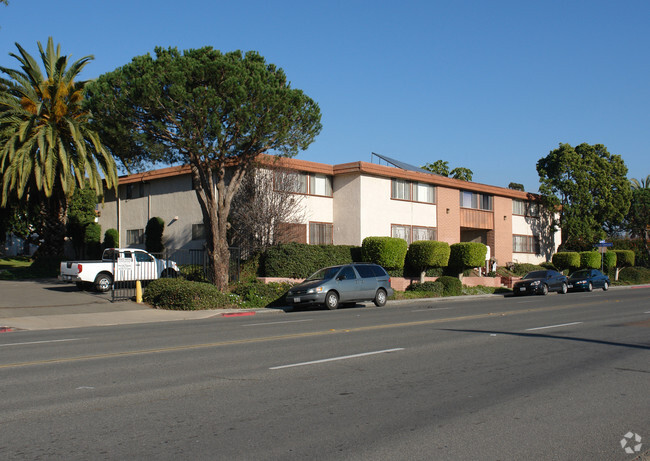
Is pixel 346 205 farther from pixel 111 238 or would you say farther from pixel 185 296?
pixel 111 238

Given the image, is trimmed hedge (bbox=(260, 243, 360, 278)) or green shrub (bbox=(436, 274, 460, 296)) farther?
green shrub (bbox=(436, 274, 460, 296))

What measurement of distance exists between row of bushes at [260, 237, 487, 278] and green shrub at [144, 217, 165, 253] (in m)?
9.02

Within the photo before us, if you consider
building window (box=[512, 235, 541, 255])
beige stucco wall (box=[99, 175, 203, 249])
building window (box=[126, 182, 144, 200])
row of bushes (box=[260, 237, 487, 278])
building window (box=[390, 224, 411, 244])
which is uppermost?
building window (box=[126, 182, 144, 200])

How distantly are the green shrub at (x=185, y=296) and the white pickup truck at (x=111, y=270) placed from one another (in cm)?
217

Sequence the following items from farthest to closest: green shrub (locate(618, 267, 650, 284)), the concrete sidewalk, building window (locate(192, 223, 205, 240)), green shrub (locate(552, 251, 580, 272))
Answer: green shrub (locate(618, 267, 650, 284)) → green shrub (locate(552, 251, 580, 272)) → building window (locate(192, 223, 205, 240)) → the concrete sidewalk

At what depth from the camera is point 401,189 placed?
36594mm

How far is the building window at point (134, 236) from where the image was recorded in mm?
37628

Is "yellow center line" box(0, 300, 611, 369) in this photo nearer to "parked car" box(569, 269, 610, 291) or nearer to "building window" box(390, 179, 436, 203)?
"building window" box(390, 179, 436, 203)

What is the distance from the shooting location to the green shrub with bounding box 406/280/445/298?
32.2 m

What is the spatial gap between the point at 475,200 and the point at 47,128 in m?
27.3

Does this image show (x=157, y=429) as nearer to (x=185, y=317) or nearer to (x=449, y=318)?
(x=449, y=318)

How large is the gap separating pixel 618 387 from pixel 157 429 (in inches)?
233

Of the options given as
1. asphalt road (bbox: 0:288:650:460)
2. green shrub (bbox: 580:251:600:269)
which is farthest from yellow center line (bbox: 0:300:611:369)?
green shrub (bbox: 580:251:600:269)

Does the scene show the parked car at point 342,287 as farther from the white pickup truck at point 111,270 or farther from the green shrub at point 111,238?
the green shrub at point 111,238
